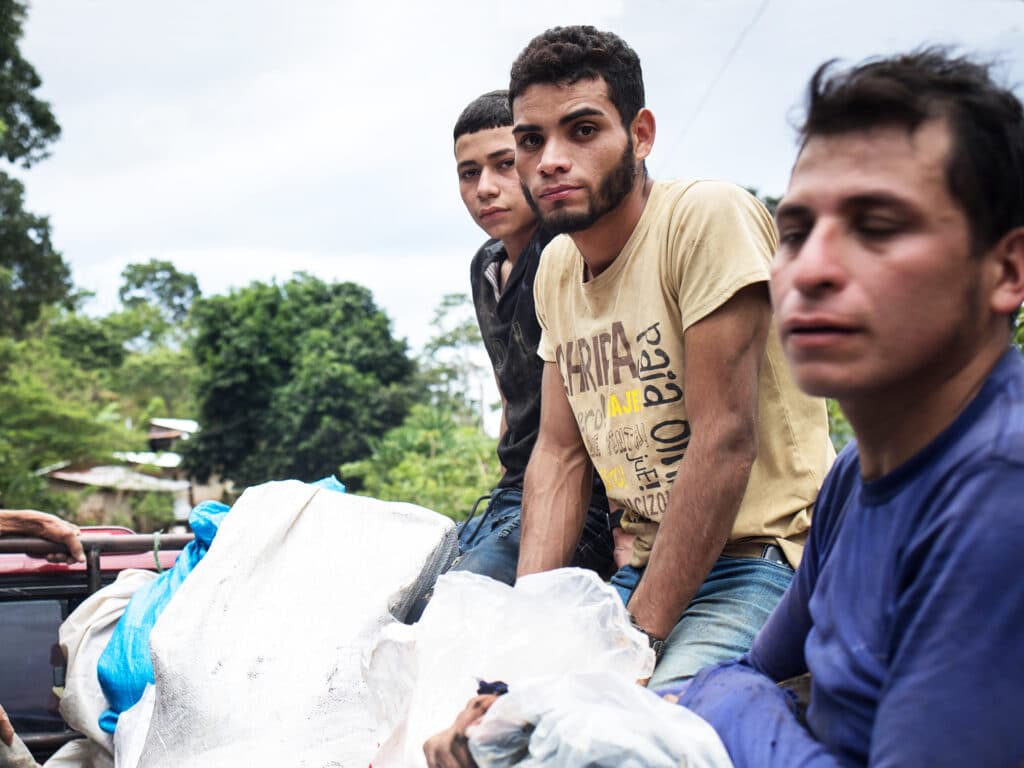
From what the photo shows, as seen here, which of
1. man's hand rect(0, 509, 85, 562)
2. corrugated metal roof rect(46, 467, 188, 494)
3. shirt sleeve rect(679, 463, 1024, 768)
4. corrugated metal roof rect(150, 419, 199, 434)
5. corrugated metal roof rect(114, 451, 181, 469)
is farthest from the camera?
corrugated metal roof rect(150, 419, 199, 434)

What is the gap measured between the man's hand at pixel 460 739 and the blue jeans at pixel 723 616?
0.54 metres

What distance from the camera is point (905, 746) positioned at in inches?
43.3

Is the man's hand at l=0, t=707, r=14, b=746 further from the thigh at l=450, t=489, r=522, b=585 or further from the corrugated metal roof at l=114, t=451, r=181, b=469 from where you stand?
the corrugated metal roof at l=114, t=451, r=181, b=469

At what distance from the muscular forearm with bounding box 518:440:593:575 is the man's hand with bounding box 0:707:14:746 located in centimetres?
137

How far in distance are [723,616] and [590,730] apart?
88 cm

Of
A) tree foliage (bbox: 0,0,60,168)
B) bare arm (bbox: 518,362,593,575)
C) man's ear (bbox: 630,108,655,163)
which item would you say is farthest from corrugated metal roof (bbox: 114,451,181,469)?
man's ear (bbox: 630,108,655,163)

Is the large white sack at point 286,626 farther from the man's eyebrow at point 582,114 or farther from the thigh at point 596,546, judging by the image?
the man's eyebrow at point 582,114

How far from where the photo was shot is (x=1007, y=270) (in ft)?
3.92

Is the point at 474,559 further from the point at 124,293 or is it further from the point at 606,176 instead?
the point at 124,293

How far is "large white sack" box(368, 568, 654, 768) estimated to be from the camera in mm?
1706

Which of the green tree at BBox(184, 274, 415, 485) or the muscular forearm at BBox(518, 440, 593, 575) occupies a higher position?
the muscular forearm at BBox(518, 440, 593, 575)

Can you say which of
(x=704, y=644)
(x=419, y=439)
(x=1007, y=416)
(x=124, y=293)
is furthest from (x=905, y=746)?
(x=124, y=293)

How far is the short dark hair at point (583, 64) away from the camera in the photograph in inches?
93.7

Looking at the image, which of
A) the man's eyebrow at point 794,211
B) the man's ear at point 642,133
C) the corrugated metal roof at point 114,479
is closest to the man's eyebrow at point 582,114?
the man's ear at point 642,133
